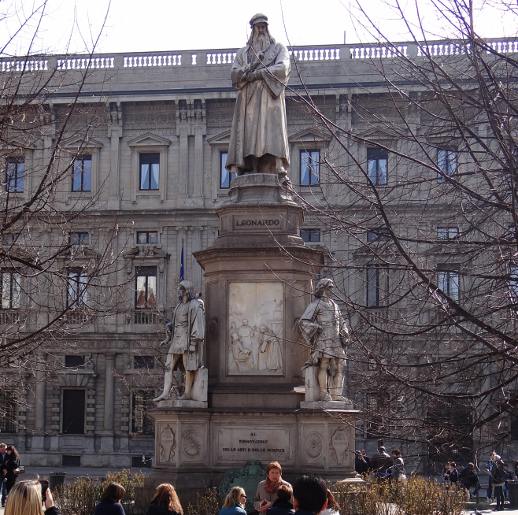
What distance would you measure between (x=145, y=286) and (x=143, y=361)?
338 cm

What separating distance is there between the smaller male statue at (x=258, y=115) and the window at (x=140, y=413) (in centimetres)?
A: 2870

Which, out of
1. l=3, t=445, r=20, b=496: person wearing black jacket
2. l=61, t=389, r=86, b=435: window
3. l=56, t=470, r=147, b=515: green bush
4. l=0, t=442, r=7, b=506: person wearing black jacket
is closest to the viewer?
l=56, t=470, r=147, b=515: green bush

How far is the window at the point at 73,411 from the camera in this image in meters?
48.0

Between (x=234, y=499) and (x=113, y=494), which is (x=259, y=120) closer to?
(x=234, y=499)

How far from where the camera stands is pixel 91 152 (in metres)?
49.8

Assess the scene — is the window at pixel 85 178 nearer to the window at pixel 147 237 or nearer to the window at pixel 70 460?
the window at pixel 147 237

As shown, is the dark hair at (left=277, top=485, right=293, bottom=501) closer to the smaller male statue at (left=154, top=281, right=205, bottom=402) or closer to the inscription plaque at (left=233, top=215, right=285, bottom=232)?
the smaller male statue at (left=154, top=281, right=205, bottom=402)

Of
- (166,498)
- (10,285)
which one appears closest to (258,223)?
(10,285)

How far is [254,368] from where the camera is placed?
58.6 ft

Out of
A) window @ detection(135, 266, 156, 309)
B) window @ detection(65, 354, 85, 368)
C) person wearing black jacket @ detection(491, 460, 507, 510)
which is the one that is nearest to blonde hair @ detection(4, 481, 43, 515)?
person wearing black jacket @ detection(491, 460, 507, 510)

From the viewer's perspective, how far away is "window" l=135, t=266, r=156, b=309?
1903 inches

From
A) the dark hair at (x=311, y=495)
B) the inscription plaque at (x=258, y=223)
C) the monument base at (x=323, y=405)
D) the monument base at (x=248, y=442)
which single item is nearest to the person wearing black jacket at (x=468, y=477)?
the monument base at (x=248, y=442)

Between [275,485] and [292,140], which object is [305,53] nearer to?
[292,140]

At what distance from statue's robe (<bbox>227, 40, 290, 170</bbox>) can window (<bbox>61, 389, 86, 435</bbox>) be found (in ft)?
102
